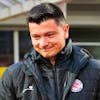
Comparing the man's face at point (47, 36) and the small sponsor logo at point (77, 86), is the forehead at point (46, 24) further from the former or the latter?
the small sponsor logo at point (77, 86)

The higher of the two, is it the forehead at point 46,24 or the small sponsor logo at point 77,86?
the forehead at point 46,24

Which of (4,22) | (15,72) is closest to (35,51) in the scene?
(15,72)

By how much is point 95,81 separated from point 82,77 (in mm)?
67

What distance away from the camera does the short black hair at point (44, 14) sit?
2141mm

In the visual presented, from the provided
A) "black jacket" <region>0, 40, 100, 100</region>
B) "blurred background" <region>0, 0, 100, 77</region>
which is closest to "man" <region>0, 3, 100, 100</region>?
"black jacket" <region>0, 40, 100, 100</region>

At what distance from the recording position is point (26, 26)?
309 inches

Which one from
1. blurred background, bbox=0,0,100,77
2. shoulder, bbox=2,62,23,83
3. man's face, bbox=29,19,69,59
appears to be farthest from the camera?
blurred background, bbox=0,0,100,77

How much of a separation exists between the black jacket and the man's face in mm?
62

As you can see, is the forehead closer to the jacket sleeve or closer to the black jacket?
the black jacket

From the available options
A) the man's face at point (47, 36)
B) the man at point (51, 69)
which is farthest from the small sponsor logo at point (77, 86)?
the man's face at point (47, 36)

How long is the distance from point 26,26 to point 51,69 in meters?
5.63

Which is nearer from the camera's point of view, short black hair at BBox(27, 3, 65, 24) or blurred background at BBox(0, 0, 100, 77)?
short black hair at BBox(27, 3, 65, 24)

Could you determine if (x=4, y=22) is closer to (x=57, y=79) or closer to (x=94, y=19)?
(x=94, y=19)

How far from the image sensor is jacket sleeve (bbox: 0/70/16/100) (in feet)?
7.45
